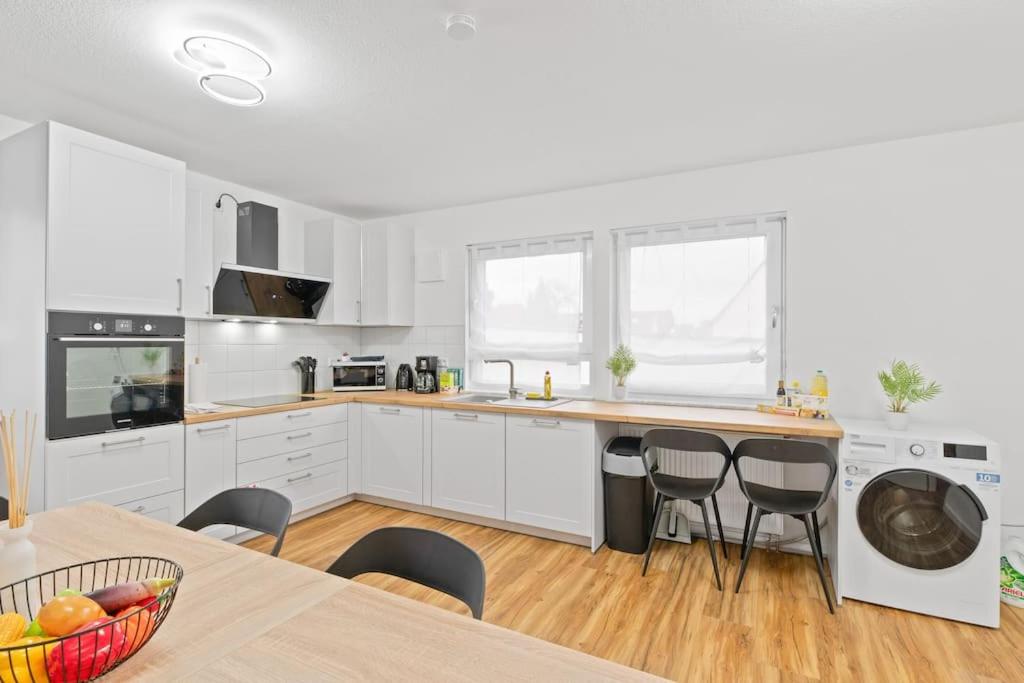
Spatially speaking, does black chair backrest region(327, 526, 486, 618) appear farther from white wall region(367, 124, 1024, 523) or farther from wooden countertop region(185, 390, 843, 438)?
white wall region(367, 124, 1024, 523)

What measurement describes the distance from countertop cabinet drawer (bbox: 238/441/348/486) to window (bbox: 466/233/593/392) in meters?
1.19

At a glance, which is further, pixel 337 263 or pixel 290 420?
pixel 337 263

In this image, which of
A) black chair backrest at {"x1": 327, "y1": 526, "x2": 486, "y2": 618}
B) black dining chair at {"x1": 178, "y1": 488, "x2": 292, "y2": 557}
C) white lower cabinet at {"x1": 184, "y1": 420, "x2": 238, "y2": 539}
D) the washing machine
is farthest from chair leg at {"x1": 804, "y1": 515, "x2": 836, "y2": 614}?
white lower cabinet at {"x1": 184, "y1": 420, "x2": 238, "y2": 539}

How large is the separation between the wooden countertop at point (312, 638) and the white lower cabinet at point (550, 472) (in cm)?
209

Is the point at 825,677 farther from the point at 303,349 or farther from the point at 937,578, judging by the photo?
the point at 303,349

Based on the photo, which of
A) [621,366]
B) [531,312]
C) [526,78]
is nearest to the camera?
[526,78]

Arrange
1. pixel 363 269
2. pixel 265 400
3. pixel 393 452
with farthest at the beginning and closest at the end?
pixel 363 269
pixel 393 452
pixel 265 400

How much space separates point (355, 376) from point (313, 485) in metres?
1.03

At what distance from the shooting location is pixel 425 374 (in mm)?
4051

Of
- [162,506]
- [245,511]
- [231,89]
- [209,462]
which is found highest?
[231,89]

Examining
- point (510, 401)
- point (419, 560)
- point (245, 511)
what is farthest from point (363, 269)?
point (419, 560)

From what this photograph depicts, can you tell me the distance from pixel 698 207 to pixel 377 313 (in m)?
2.65

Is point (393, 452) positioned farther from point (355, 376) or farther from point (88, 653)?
point (88, 653)

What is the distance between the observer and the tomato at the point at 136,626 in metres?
0.76
